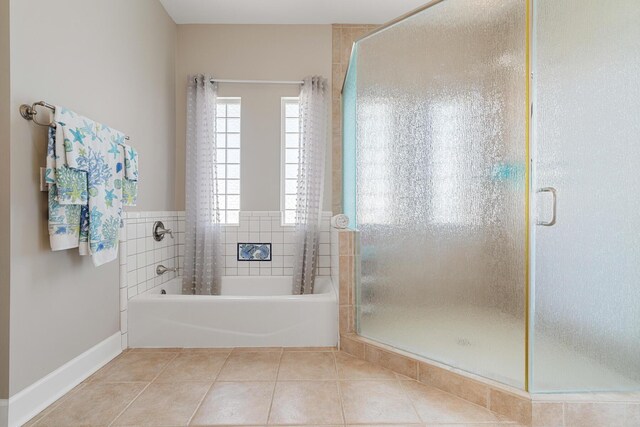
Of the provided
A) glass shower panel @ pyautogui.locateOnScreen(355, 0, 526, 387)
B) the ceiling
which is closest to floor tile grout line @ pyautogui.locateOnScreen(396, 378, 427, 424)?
glass shower panel @ pyautogui.locateOnScreen(355, 0, 526, 387)

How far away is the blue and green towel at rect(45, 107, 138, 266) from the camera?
4.95 ft

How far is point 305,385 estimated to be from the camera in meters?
1.76

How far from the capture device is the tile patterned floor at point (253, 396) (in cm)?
146

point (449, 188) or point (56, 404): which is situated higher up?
point (449, 188)

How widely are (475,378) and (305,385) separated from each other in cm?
78

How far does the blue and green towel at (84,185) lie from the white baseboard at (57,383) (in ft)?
1.68

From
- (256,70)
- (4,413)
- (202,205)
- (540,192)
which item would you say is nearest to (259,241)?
(202,205)

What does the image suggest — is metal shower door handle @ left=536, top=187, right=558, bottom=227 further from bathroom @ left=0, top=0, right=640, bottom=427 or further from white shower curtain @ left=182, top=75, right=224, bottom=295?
white shower curtain @ left=182, top=75, right=224, bottom=295

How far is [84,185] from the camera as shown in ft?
5.30

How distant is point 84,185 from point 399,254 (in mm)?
1538

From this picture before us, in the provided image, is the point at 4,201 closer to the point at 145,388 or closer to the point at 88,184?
the point at 88,184

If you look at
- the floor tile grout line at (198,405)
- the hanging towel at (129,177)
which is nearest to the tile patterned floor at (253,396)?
the floor tile grout line at (198,405)

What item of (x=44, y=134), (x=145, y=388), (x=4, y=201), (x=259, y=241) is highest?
(x=44, y=134)

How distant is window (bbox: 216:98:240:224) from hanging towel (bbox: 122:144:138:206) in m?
1.00
